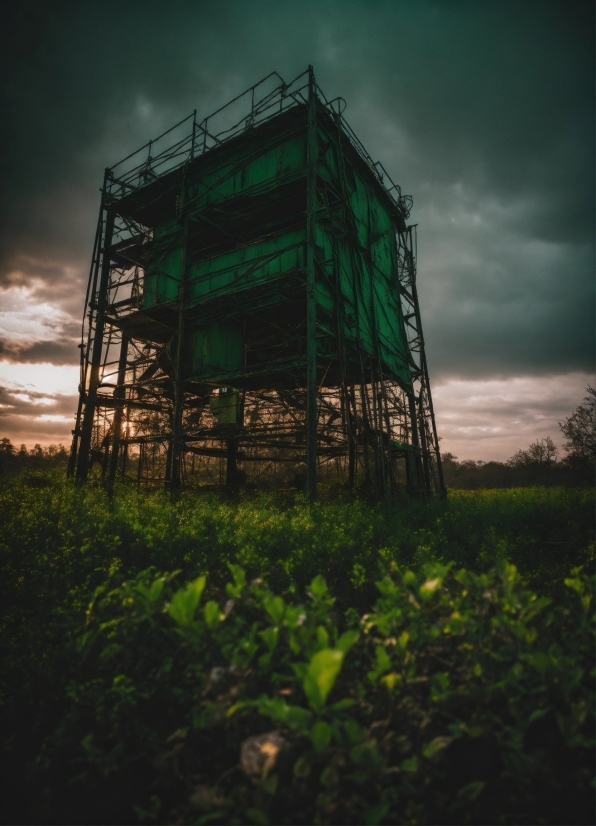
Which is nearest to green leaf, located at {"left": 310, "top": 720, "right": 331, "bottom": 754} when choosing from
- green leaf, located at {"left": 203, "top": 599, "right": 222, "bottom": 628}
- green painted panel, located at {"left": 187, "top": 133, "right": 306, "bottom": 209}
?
green leaf, located at {"left": 203, "top": 599, "right": 222, "bottom": 628}

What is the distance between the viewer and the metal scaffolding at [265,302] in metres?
13.4

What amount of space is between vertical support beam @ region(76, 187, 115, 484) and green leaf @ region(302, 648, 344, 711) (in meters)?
16.1

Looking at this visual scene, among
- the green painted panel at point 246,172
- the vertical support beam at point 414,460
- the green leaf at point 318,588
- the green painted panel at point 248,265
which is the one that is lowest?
the green leaf at point 318,588

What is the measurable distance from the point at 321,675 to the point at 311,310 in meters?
10.9

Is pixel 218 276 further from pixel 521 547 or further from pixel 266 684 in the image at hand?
pixel 266 684

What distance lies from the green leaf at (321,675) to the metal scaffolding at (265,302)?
925 cm

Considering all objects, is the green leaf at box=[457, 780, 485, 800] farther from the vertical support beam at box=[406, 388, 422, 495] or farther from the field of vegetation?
the vertical support beam at box=[406, 388, 422, 495]

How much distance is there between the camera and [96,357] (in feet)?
53.9

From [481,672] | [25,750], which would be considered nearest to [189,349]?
[25,750]

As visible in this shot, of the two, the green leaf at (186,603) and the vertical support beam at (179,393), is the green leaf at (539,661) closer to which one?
the green leaf at (186,603)

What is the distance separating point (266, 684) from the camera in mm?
2373

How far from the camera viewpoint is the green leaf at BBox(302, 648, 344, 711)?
4.80ft

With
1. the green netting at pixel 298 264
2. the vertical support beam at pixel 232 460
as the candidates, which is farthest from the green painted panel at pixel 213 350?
the vertical support beam at pixel 232 460

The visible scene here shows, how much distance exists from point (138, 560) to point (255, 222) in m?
14.1
